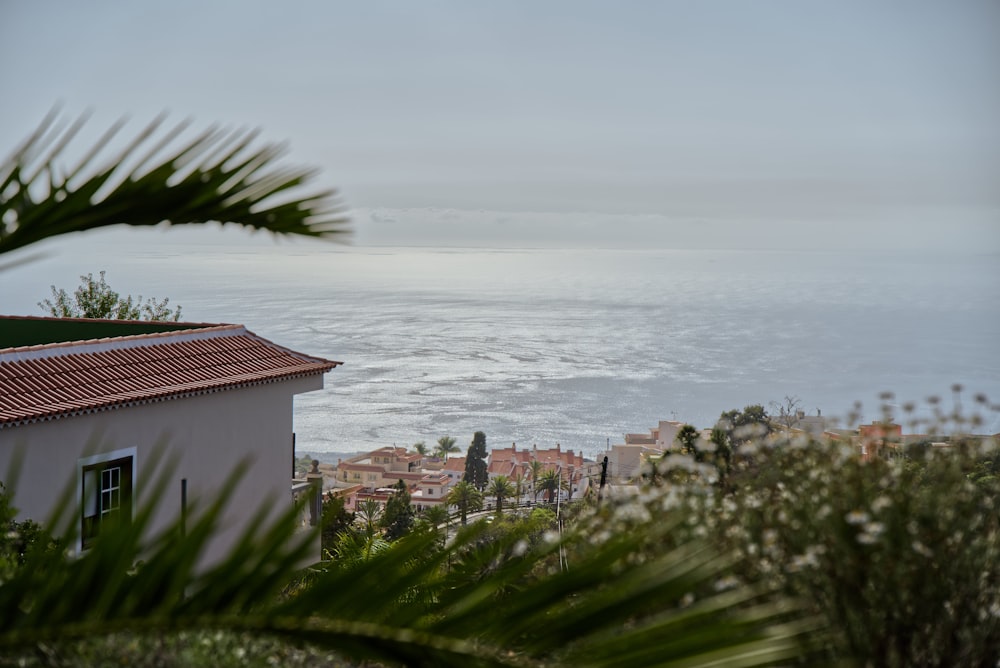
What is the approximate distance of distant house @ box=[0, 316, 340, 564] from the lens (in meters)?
8.53

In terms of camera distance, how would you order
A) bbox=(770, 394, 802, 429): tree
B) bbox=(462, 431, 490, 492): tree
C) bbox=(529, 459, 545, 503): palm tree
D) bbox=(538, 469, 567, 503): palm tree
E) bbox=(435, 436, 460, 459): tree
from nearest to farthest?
bbox=(770, 394, 802, 429): tree < bbox=(538, 469, 567, 503): palm tree < bbox=(529, 459, 545, 503): palm tree < bbox=(462, 431, 490, 492): tree < bbox=(435, 436, 460, 459): tree

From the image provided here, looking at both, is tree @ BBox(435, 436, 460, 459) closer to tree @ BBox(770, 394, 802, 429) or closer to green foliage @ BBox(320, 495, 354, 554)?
green foliage @ BBox(320, 495, 354, 554)

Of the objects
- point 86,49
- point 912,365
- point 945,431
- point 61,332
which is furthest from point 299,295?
point 945,431

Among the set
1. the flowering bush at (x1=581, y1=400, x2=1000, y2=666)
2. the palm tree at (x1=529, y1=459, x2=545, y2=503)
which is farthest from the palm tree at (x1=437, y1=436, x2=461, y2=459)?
the flowering bush at (x1=581, y1=400, x2=1000, y2=666)

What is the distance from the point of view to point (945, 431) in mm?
3723

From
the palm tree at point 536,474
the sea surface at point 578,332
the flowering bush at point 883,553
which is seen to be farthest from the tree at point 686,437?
the sea surface at point 578,332

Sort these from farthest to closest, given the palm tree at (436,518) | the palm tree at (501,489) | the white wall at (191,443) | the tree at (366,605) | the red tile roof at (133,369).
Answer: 1. the palm tree at (501,489)
2. the red tile roof at (133,369)
3. the white wall at (191,443)
4. the palm tree at (436,518)
5. the tree at (366,605)

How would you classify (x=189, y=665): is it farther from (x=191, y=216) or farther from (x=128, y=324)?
(x=128, y=324)

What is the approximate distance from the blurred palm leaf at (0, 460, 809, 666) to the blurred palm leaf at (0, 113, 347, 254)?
50 centimetres

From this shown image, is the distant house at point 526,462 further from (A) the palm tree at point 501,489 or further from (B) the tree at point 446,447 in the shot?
(B) the tree at point 446,447

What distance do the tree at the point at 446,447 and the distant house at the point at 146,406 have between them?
4486 centimetres

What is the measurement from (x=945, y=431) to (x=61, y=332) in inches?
460

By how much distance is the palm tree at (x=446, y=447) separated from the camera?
2255 inches

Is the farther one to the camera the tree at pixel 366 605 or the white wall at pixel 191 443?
the white wall at pixel 191 443
